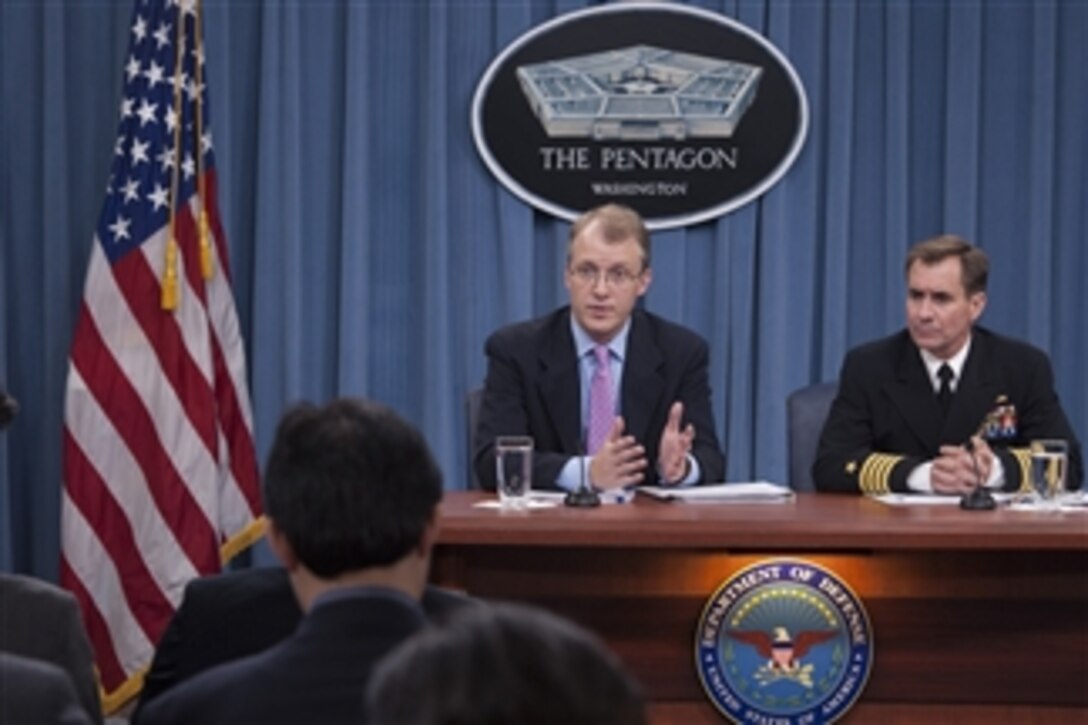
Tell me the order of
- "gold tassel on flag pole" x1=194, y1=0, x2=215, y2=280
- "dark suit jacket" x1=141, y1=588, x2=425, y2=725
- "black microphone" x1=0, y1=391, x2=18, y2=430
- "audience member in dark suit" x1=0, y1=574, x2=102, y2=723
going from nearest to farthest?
1. "dark suit jacket" x1=141, y1=588, x2=425, y2=725
2. "audience member in dark suit" x1=0, y1=574, x2=102, y2=723
3. "black microphone" x1=0, y1=391, x2=18, y2=430
4. "gold tassel on flag pole" x1=194, y1=0, x2=215, y2=280

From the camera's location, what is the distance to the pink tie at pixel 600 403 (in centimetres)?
422

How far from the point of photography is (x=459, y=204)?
5512 millimetres

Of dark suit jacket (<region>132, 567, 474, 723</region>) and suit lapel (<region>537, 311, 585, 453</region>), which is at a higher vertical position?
suit lapel (<region>537, 311, 585, 453</region>)

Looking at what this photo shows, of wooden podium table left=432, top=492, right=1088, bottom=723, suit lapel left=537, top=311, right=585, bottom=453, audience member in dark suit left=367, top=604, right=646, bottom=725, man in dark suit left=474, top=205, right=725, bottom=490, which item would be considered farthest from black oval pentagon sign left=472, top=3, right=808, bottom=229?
audience member in dark suit left=367, top=604, right=646, bottom=725

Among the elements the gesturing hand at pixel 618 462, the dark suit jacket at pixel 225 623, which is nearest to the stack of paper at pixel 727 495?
the gesturing hand at pixel 618 462

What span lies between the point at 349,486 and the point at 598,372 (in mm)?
2526

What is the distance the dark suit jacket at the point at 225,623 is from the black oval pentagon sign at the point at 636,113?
319cm

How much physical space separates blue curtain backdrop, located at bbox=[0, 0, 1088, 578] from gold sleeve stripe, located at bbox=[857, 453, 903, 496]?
1433 mm

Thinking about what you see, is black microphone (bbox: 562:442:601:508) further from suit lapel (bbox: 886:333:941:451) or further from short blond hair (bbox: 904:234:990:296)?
short blond hair (bbox: 904:234:990:296)

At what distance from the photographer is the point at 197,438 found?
508cm

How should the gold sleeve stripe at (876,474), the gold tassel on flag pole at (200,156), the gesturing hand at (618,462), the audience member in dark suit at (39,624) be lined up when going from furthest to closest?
1. the gold tassel on flag pole at (200,156)
2. the gold sleeve stripe at (876,474)
3. the gesturing hand at (618,462)
4. the audience member in dark suit at (39,624)

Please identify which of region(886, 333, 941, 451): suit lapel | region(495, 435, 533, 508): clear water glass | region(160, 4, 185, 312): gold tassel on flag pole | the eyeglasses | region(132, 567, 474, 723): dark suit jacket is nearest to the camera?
region(132, 567, 474, 723): dark suit jacket

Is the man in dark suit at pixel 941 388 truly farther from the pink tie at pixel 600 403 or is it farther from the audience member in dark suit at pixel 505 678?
the audience member in dark suit at pixel 505 678

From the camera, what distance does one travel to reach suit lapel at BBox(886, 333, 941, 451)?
4273mm
